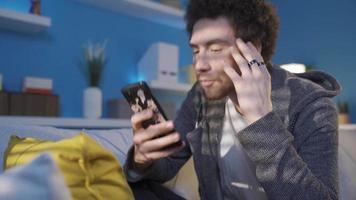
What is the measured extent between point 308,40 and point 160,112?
237 cm

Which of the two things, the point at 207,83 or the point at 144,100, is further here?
the point at 207,83

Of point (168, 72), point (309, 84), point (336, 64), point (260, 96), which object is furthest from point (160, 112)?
point (336, 64)

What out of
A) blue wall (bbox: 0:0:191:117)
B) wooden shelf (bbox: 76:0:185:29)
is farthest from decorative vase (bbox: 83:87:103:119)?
wooden shelf (bbox: 76:0:185:29)

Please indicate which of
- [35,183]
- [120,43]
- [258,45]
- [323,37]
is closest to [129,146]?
[258,45]

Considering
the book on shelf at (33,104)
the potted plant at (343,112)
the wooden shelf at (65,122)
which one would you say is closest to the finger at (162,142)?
the wooden shelf at (65,122)

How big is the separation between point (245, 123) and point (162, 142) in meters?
0.32

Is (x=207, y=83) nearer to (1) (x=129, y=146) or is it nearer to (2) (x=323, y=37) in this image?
(1) (x=129, y=146)

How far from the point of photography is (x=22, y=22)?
1866 millimetres

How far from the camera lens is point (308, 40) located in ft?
9.26

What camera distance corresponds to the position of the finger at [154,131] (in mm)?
715

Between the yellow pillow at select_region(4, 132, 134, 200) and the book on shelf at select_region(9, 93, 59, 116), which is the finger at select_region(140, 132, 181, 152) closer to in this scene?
the yellow pillow at select_region(4, 132, 134, 200)

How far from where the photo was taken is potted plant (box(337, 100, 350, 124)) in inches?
97.6

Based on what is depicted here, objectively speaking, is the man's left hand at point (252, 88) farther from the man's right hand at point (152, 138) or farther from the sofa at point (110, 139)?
the sofa at point (110, 139)

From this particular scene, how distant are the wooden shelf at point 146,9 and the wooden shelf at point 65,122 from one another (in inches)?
29.4
